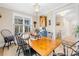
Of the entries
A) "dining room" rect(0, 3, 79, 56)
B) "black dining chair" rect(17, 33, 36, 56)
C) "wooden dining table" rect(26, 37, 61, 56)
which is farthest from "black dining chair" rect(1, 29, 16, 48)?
"wooden dining table" rect(26, 37, 61, 56)

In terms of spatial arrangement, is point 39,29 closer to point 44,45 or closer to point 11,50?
point 44,45

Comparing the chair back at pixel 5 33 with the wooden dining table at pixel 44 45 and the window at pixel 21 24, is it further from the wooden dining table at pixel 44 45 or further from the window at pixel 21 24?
the wooden dining table at pixel 44 45

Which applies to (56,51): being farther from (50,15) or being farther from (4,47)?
(4,47)

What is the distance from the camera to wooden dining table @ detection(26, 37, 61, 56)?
5.53 ft

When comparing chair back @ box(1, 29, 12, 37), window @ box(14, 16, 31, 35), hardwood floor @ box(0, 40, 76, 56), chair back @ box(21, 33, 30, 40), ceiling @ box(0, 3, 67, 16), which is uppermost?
ceiling @ box(0, 3, 67, 16)

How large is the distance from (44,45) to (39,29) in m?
0.25

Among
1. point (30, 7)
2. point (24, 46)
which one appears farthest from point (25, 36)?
point (30, 7)

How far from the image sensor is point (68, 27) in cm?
170

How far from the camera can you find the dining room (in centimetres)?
171

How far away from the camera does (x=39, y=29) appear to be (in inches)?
68.2

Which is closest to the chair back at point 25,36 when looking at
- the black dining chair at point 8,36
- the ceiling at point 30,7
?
the black dining chair at point 8,36

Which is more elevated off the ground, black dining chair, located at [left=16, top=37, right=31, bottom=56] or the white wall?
the white wall

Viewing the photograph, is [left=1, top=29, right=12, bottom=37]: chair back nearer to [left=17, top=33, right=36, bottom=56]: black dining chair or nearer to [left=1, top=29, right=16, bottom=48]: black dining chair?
[left=1, top=29, right=16, bottom=48]: black dining chair

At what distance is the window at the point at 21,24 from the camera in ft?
5.67
